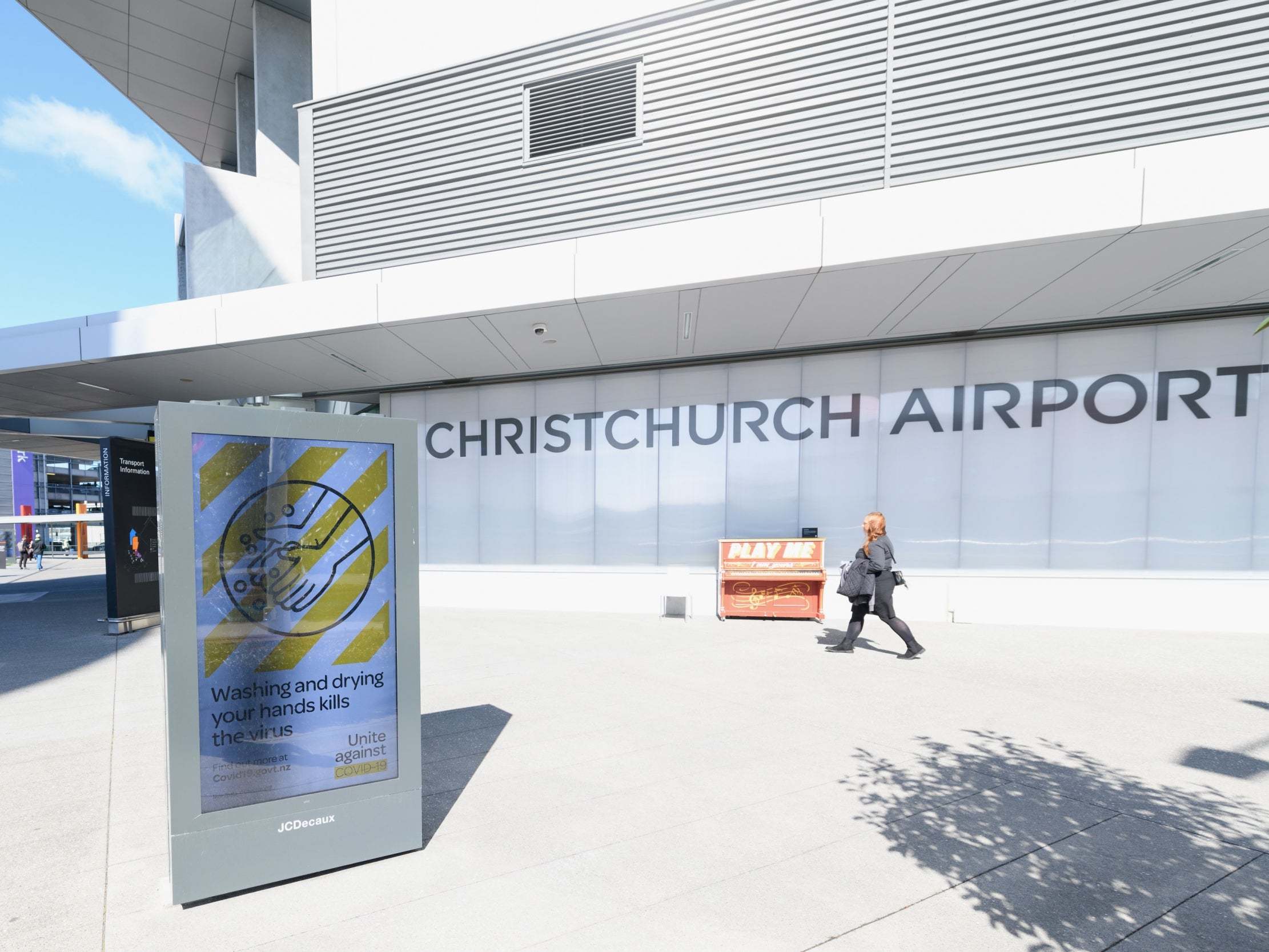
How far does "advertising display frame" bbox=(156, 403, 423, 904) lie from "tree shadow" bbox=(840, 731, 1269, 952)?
8.43ft

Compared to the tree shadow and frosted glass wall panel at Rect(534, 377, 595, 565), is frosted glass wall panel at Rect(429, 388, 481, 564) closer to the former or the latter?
frosted glass wall panel at Rect(534, 377, 595, 565)

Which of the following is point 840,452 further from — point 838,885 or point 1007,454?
point 838,885

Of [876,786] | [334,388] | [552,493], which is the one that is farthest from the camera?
[334,388]

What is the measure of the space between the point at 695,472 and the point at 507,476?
12.3ft

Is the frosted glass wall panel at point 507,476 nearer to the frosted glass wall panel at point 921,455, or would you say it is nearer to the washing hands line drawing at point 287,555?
the frosted glass wall panel at point 921,455

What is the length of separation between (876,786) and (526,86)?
10.7 meters

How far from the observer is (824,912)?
8.31 ft

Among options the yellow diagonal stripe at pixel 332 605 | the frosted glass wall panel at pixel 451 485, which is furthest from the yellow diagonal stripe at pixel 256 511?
the frosted glass wall panel at pixel 451 485

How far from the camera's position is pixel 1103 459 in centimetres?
891

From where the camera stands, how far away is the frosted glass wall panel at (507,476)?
11.2 metres

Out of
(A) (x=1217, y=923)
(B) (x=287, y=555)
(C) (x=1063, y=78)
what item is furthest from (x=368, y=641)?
(C) (x=1063, y=78)

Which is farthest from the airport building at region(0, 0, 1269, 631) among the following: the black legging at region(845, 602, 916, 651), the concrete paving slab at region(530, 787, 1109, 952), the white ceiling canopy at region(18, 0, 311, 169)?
the white ceiling canopy at region(18, 0, 311, 169)

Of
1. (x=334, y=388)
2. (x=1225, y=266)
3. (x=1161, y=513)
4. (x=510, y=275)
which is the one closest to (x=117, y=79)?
(x=334, y=388)

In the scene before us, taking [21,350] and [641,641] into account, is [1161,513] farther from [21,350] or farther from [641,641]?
[21,350]
